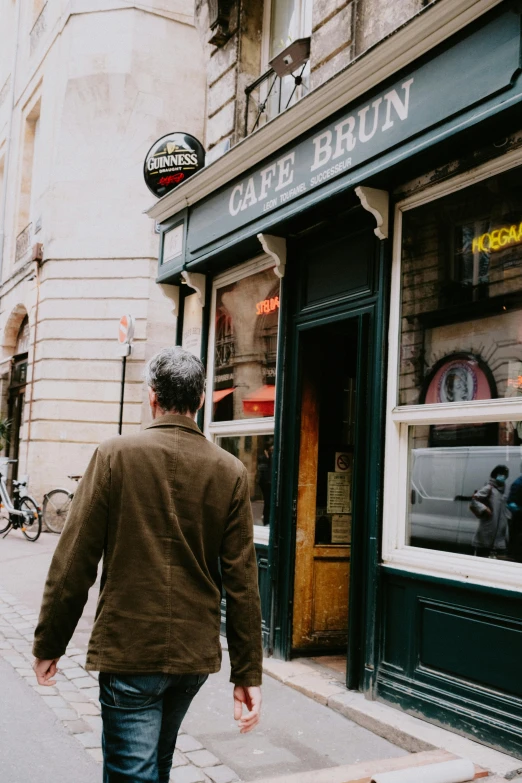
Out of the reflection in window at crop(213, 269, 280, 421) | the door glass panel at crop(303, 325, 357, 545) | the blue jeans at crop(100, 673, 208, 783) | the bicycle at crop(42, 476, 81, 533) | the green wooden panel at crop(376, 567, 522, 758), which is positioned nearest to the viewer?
the blue jeans at crop(100, 673, 208, 783)

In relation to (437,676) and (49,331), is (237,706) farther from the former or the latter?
(49,331)

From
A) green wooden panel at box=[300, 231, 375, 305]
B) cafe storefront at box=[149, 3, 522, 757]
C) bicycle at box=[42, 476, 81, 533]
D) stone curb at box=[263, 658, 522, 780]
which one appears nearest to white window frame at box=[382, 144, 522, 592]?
cafe storefront at box=[149, 3, 522, 757]

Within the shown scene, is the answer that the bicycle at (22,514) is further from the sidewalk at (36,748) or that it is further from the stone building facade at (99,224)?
the sidewalk at (36,748)

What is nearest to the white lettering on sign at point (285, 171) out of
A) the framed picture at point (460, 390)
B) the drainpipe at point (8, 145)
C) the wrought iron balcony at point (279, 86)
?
the wrought iron balcony at point (279, 86)

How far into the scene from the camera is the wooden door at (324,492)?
587 cm

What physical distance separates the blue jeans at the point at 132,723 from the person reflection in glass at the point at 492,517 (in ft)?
8.03

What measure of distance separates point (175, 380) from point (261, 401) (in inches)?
160

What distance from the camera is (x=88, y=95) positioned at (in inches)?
597

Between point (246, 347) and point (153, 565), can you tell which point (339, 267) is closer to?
point (246, 347)

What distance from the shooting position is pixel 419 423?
15.7 feet

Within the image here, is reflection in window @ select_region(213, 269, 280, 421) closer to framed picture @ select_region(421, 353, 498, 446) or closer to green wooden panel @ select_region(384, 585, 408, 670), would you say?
framed picture @ select_region(421, 353, 498, 446)

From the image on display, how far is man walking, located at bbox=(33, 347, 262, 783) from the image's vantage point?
2.30 m

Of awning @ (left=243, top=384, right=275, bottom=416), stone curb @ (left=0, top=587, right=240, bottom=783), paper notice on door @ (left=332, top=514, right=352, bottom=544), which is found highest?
awning @ (left=243, top=384, right=275, bottom=416)

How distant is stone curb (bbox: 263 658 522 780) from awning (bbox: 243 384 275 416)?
2.08 metres
